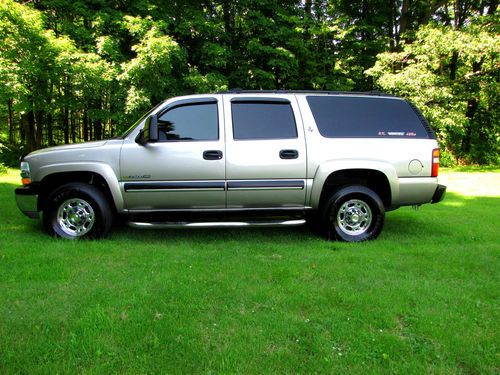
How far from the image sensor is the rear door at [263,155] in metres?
5.06

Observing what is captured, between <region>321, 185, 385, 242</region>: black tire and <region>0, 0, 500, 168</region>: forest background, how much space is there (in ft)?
29.9

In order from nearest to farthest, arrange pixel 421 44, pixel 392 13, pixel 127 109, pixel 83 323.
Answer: pixel 83 323
pixel 127 109
pixel 421 44
pixel 392 13

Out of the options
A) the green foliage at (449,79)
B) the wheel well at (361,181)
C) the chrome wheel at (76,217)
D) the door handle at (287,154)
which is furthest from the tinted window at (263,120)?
the green foliage at (449,79)

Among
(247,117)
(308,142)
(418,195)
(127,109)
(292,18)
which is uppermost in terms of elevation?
(292,18)

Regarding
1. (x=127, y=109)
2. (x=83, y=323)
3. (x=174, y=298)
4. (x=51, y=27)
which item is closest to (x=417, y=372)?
(x=174, y=298)

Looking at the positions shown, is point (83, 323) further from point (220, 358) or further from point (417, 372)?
point (417, 372)

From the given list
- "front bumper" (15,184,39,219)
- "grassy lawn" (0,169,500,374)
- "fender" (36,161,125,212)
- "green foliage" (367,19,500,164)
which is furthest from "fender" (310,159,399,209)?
"green foliage" (367,19,500,164)

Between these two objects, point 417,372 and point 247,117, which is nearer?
point 417,372

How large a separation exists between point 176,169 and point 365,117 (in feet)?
8.63

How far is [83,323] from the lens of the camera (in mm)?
2918

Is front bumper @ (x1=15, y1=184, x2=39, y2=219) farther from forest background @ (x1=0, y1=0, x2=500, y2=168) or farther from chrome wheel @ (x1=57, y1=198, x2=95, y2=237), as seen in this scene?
forest background @ (x1=0, y1=0, x2=500, y2=168)

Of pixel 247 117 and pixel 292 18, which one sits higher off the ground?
pixel 292 18

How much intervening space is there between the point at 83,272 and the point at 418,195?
4.21 meters

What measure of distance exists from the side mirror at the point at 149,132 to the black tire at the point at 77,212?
3.05ft
